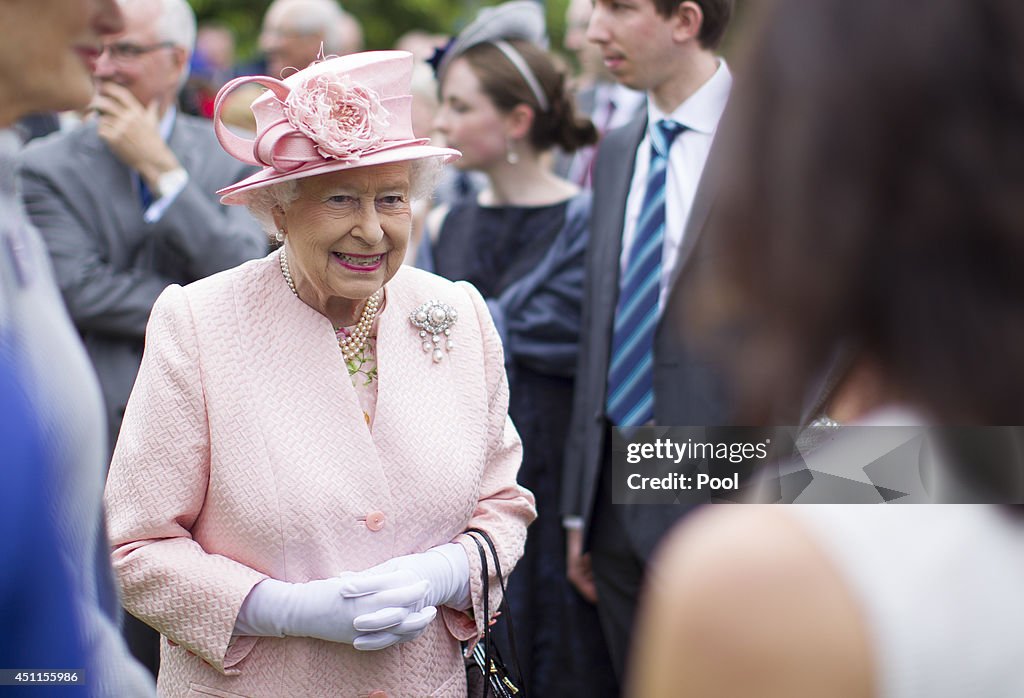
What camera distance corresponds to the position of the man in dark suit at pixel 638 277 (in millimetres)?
3400

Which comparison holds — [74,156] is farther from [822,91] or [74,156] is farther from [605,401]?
[822,91]

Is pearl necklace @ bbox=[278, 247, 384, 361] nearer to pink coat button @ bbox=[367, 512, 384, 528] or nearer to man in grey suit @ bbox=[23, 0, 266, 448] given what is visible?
pink coat button @ bbox=[367, 512, 384, 528]

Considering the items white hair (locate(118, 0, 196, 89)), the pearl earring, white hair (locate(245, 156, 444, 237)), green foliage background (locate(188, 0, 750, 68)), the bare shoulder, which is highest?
green foliage background (locate(188, 0, 750, 68))

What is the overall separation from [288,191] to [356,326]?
32cm

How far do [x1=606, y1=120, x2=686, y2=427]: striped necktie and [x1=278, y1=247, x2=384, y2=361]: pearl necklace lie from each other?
1.18m

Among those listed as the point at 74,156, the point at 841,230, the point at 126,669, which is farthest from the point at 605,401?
the point at 841,230

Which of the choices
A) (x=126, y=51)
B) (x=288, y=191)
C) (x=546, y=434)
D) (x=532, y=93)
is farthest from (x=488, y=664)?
(x=126, y=51)

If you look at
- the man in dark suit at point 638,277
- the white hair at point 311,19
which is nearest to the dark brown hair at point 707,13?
the man in dark suit at point 638,277

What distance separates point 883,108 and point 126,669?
1.08 meters

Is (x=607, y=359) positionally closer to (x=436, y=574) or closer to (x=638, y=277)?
(x=638, y=277)

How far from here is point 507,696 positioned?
2.38 m

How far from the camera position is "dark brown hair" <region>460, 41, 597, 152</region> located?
428 centimetres

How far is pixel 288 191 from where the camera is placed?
7.75ft

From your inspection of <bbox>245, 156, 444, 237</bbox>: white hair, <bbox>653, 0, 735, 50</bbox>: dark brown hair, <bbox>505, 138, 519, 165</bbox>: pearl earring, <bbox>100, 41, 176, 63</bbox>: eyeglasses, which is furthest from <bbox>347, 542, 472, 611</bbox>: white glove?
<bbox>100, 41, 176, 63</bbox>: eyeglasses
